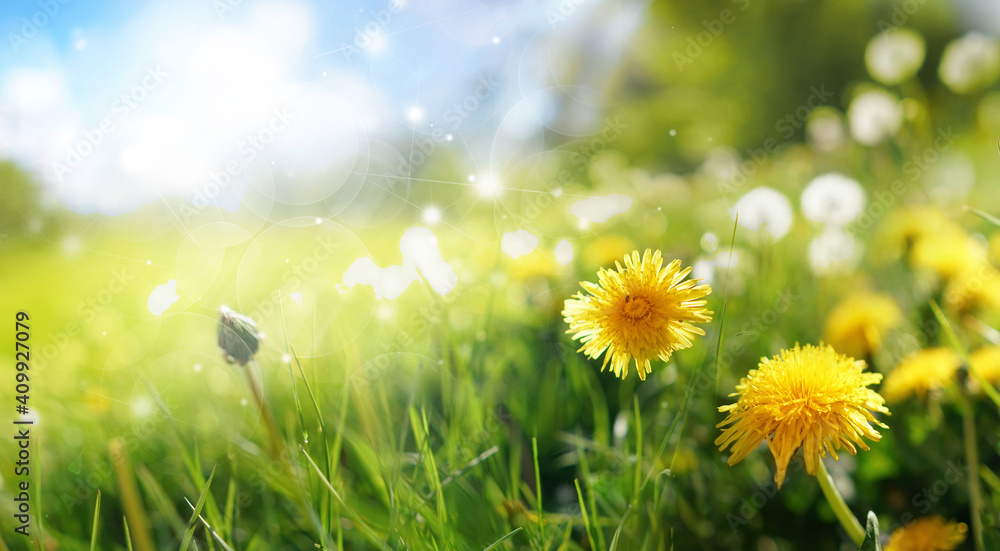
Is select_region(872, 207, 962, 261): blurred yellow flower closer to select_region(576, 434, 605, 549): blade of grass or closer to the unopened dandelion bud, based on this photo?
select_region(576, 434, 605, 549): blade of grass

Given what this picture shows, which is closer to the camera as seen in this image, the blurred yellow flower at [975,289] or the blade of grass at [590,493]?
the blade of grass at [590,493]

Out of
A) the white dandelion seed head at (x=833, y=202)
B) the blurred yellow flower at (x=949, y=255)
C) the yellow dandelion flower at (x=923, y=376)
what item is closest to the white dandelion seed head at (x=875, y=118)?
the white dandelion seed head at (x=833, y=202)

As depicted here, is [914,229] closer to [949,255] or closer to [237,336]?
[949,255]

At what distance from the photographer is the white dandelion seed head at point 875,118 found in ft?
7.16

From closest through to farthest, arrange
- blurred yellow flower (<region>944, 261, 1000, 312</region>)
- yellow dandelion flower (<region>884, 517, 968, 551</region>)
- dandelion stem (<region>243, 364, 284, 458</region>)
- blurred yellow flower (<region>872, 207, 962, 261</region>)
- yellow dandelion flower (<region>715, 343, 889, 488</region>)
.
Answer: yellow dandelion flower (<region>715, 343, 889, 488</region>) → yellow dandelion flower (<region>884, 517, 968, 551</region>) → dandelion stem (<region>243, 364, 284, 458</region>) → blurred yellow flower (<region>944, 261, 1000, 312</region>) → blurred yellow flower (<region>872, 207, 962, 261</region>)

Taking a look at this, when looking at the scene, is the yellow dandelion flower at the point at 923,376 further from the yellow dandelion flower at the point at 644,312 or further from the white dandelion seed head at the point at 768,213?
the white dandelion seed head at the point at 768,213

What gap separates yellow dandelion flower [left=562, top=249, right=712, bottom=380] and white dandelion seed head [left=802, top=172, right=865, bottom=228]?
131 centimetres

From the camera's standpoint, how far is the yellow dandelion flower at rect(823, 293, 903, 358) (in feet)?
2.93

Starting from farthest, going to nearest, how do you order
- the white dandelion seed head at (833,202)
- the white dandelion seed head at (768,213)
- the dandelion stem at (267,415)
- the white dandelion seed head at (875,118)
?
the white dandelion seed head at (875,118) < the white dandelion seed head at (833,202) < the white dandelion seed head at (768,213) < the dandelion stem at (267,415)

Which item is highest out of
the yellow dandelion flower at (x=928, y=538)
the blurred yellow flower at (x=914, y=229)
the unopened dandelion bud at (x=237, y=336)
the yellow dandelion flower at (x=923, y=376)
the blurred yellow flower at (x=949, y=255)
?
the blurred yellow flower at (x=914, y=229)

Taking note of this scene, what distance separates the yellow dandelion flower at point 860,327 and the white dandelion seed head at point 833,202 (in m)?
0.67

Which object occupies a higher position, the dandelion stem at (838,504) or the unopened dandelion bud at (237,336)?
the unopened dandelion bud at (237,336)

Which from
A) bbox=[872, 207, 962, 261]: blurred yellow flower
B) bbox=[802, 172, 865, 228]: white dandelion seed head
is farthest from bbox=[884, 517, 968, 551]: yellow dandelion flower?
bbox=[802, 172, 865, 228]: white dandelion seed head

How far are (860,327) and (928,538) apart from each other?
420 mm
